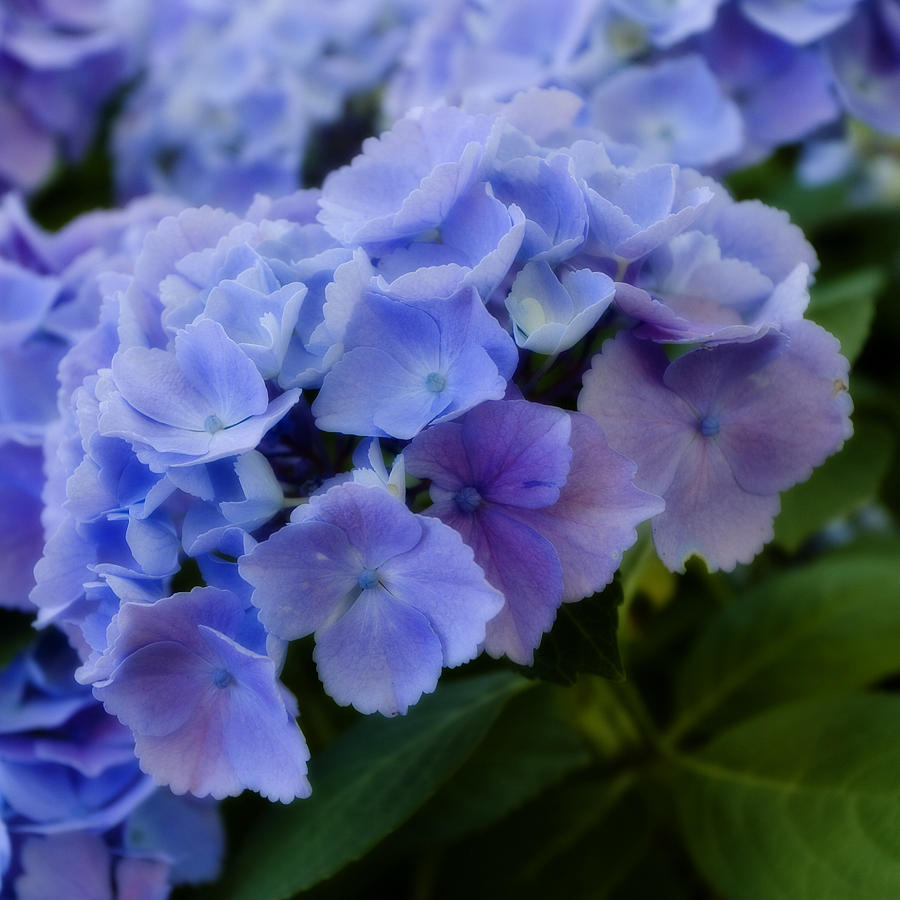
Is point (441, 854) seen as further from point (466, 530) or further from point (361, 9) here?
point (361, 9)

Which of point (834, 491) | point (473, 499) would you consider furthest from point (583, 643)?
point (834, 491)

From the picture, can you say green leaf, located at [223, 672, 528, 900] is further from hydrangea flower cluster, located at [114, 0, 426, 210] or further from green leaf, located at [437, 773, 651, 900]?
hydrangea flower cluster, located at [114, 0, 426, 210]

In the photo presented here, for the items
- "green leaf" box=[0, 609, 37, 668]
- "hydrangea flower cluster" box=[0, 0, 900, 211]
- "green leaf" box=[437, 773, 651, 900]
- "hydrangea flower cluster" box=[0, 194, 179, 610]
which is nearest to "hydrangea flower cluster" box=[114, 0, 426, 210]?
"hydrangea flower cluster" box=[0, 0, 900, 211]

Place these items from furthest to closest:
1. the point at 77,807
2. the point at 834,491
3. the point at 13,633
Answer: the point at 834,491 → the point at 13,633 → the point at 77,807

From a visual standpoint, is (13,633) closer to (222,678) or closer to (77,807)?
(77,807)

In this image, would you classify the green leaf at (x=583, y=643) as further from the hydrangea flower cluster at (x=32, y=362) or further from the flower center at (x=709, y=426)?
the hydrangea flower cluster at (x=32, y=362)

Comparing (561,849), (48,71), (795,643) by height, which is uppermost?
(48,71)
